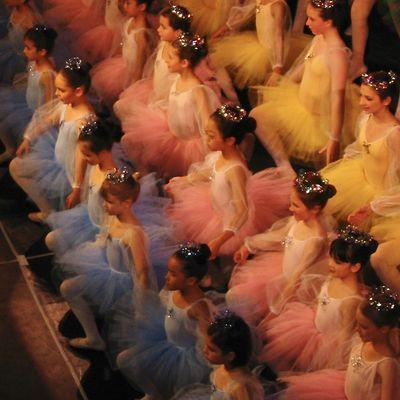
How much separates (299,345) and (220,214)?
94 centimetres

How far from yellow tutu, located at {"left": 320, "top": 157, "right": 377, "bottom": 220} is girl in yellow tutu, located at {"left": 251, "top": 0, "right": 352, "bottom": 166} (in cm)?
35

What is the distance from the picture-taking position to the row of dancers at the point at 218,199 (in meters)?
4.70

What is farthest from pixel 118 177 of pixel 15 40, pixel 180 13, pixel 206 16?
pixel 206 16

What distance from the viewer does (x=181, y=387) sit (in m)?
4.74

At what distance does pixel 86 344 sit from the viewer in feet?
17.3

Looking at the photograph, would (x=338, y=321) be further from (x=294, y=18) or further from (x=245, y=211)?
(x=294, y=18)

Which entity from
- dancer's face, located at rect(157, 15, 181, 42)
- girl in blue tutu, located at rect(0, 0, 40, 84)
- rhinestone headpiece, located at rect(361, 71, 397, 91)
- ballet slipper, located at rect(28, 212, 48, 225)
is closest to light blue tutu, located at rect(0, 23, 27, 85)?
girl in blue tutu, located at rect(0, 0, 40, 84)

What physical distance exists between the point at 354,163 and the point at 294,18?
1889 millimetres

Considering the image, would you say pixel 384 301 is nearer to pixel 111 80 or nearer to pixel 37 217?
pixel 37 217

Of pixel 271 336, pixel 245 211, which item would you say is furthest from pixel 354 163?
pixel 271 336

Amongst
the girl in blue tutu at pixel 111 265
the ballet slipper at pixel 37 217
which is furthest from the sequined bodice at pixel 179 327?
the ballet slipper at pixel 37 217

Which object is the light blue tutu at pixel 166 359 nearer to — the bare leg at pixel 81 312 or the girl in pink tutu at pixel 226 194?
the bare leg at pixel 81 312

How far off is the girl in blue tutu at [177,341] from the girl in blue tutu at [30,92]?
1942 mm

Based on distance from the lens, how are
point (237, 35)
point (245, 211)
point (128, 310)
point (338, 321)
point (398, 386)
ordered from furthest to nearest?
1. point (237, 35)
2. point (245, 211)
3. point (128, 310)
4. point (338, 321)
5. point (398, 386)
